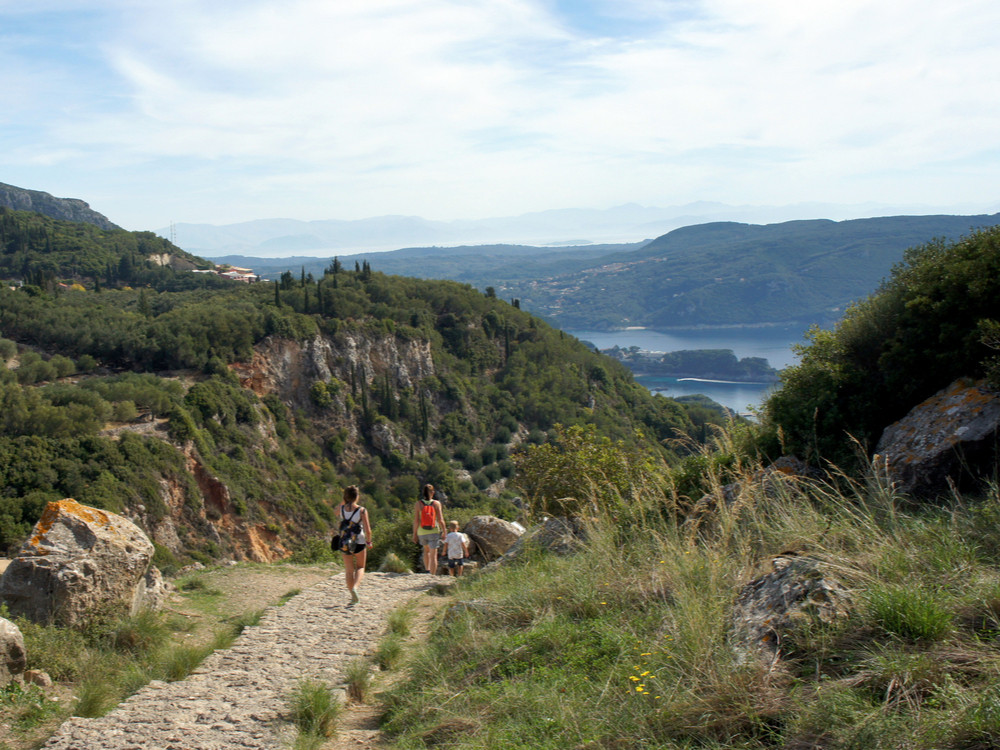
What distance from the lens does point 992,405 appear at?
5996mm

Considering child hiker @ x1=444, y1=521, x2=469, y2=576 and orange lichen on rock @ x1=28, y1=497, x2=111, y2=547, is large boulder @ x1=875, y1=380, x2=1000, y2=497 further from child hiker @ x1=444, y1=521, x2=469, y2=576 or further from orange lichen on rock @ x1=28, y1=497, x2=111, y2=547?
orange lichen on rock @ x1=28, y1=497, x2=111, y2=547

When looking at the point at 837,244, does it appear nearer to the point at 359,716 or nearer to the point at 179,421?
the point at 179,421

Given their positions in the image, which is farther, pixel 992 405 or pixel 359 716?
pixel 992 405

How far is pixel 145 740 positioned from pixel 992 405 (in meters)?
6.87

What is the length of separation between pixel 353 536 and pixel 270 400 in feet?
142

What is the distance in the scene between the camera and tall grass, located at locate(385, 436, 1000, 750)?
2609 mm

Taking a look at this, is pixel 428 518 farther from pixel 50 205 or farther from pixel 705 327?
pixel 705 327

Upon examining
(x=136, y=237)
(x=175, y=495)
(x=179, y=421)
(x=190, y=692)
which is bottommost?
(x=175, y=495)

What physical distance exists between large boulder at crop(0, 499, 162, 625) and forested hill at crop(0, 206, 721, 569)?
6.83 metres

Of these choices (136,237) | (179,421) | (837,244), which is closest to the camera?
(179,421)

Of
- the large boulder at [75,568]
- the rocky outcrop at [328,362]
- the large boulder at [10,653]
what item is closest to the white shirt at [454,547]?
the large boulder at [75,568]

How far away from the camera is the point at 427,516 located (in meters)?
9.20

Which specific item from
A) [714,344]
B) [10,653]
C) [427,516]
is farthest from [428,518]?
[714,344]

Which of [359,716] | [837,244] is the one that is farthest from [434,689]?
[837,244]
